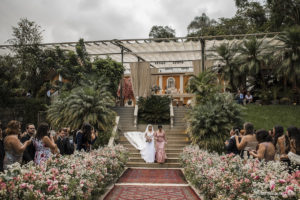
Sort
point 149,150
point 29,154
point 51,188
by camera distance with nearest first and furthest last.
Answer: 1. point 51,188
2. point 29,154
3. point 149,150

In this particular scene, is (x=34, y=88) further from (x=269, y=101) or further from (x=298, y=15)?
(x=298, y=15)

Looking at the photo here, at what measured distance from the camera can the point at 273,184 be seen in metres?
3.17

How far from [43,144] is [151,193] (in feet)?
7.98

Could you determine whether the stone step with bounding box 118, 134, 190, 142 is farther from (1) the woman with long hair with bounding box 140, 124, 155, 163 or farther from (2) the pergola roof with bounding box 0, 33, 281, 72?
(2) the pergola roof with bounding box 0, 33, 281, 72

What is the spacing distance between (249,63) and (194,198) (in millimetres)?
12681

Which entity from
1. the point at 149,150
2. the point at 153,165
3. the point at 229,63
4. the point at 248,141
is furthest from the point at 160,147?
the point at 229,63

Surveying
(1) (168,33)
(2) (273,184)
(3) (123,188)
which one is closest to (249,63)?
(3) (123,188)

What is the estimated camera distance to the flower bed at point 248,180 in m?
3.15

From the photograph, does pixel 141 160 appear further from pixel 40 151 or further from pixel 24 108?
pixel 24 108

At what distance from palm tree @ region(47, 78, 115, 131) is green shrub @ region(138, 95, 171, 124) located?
8.95ft

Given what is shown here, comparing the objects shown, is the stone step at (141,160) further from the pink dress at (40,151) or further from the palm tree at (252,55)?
the palm tree at (252,55)

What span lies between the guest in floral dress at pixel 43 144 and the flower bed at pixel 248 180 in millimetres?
2831

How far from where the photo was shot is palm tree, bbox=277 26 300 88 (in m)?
15.8

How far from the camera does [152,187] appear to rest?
6988 mm
